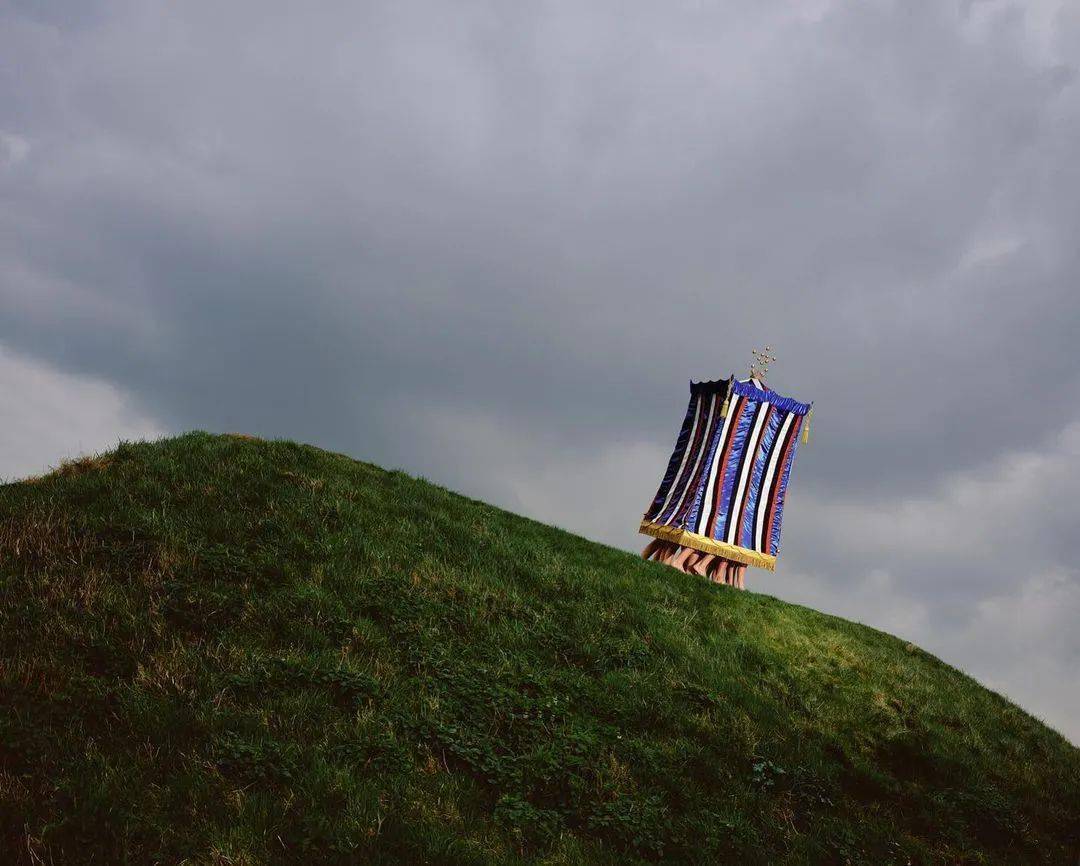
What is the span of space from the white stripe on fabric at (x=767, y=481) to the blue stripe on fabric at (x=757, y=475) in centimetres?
11

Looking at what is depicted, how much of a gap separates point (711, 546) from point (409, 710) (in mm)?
15837

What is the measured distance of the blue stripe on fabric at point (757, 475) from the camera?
72.3 feet

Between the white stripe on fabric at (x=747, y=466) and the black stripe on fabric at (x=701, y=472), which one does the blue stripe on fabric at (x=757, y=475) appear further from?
the black stripe on fabric at (x=701, y=472)

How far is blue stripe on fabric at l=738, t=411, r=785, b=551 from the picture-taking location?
22031mm

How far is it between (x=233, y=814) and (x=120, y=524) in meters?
6.16

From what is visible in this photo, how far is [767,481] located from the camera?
22.7 metres

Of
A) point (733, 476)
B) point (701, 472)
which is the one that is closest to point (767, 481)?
point (733, 476)

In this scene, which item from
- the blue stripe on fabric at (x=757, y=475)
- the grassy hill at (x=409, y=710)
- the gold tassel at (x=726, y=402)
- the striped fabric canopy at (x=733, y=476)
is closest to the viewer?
the grassy hill at (x=409, y=710)

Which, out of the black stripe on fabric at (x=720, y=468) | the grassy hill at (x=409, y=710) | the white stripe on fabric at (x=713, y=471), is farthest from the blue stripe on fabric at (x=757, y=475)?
the grassy hill at (x=409, y=710)

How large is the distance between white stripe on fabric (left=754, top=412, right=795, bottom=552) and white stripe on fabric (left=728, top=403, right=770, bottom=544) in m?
0.70

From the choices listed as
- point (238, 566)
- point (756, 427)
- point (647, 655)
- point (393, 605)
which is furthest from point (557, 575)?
point (756, 427)

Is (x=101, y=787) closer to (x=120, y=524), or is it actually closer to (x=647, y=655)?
(x=120, y=524)

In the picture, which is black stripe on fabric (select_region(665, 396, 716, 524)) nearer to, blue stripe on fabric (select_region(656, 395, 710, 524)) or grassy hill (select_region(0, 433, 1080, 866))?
blue stripe on fabric (select_region(656, 395, 710, 524))

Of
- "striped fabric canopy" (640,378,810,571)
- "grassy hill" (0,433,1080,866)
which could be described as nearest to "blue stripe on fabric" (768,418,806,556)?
"striped fabric canopy" (640,378,810,571)
